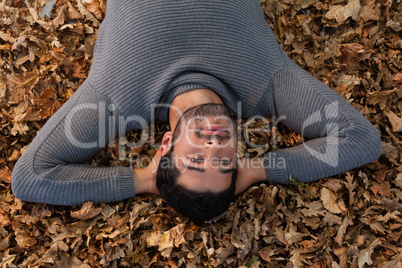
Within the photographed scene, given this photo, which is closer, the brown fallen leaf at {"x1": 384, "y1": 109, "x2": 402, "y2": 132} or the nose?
the nose

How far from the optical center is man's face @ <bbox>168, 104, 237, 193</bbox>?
9.75ft

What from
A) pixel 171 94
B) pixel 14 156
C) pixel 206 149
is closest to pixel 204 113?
pixel 206 149

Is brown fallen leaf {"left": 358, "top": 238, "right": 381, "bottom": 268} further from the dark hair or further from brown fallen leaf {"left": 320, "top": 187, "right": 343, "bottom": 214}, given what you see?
the dark hair

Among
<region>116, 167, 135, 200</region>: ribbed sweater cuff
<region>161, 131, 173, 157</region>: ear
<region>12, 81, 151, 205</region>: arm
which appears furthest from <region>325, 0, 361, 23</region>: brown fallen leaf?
<region>116, 167, 135, 200</region>: ribbed sweater cuff

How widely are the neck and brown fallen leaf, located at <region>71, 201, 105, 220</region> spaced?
1.11 m

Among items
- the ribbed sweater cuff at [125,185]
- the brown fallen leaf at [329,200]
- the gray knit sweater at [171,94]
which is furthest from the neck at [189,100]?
the brown fallen leaf at [329,200]

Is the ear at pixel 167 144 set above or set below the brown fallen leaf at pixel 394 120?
above

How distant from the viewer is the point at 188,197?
Answer: 3.06m

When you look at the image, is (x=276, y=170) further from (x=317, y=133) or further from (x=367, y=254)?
(x=367, y=254)

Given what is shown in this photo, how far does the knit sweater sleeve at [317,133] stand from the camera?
10.9ft

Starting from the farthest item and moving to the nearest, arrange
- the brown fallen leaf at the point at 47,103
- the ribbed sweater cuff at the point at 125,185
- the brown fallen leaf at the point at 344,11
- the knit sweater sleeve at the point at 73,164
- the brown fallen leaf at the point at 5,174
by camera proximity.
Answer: the brown fallen leaf at the point at 344,11, the brown fallen leaf at the point at 47,103, the brown fallen leaf at the point at 5,174, the ribbed sweater cuff at the point at 125,185, the knit sweater sleeve at the point at 73,164

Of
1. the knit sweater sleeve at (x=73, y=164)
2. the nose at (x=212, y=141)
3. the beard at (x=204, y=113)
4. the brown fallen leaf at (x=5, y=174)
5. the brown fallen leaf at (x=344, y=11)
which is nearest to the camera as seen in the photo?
the nose at (x=212, y=141)

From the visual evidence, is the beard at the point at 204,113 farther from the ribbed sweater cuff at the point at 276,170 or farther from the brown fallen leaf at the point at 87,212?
the brown fallen leaf at the point at 87,212

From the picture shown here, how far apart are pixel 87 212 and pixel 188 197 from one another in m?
1.06
